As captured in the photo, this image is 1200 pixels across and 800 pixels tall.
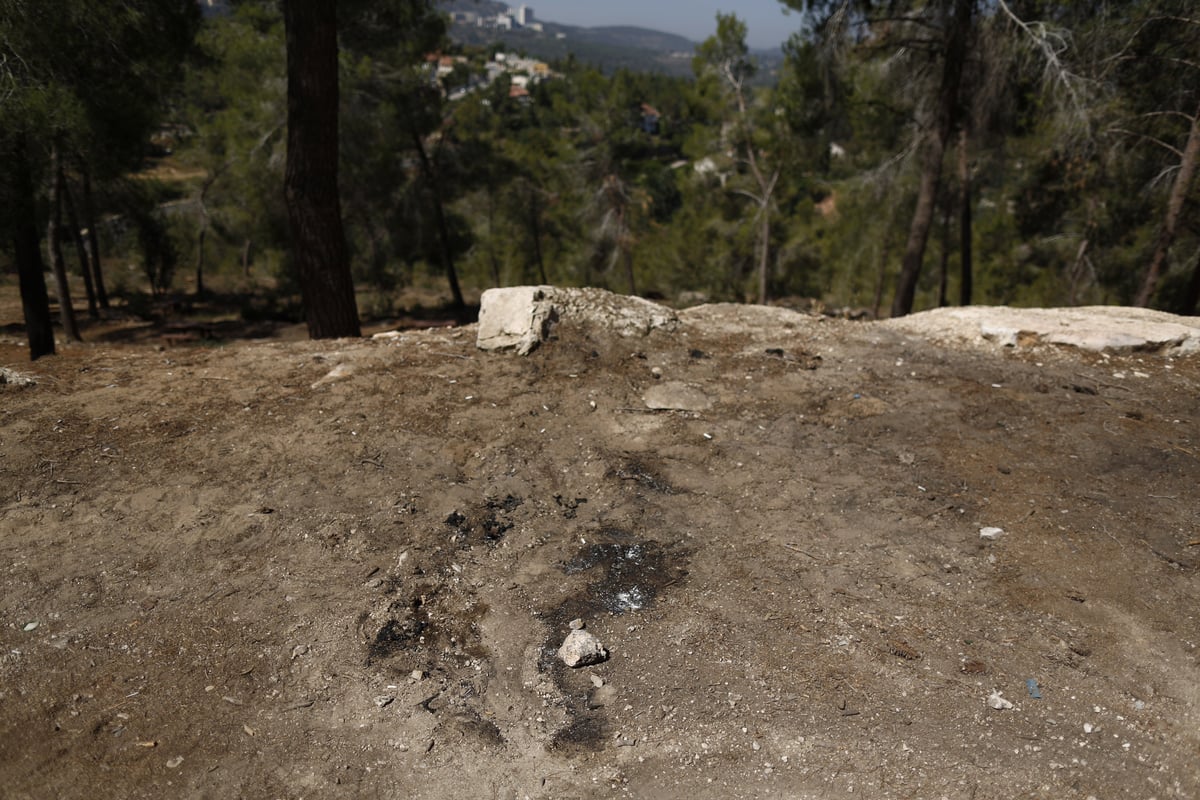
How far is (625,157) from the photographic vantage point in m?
19.6

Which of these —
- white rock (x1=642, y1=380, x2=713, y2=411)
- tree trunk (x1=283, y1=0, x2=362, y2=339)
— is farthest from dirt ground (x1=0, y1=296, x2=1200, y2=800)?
tree trunk (x1=283, y1=0, x2=362, y2=339)

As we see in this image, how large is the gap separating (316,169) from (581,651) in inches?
234

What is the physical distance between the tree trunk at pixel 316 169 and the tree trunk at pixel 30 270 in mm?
2964

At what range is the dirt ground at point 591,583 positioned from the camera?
9.11ft

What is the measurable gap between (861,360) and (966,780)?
4386 mm

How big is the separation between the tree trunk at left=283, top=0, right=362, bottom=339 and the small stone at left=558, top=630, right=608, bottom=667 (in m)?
5.43

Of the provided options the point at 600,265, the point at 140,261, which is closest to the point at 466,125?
the point at 600,265

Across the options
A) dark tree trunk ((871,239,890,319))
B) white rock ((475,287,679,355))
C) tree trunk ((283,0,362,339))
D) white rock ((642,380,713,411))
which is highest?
tree trunk ((283,0,362,339))

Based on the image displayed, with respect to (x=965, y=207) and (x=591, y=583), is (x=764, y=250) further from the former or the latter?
(x=591, y=583)

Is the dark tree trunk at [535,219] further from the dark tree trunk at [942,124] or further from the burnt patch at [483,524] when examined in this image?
the burnt patch at [483,524]


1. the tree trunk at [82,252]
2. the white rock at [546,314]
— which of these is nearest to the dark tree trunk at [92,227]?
the tree trunk at [82,252]

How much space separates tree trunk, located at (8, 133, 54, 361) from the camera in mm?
7492

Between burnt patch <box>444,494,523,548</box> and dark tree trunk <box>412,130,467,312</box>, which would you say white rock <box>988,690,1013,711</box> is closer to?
burnt patch <box>444,494,523,548</box>

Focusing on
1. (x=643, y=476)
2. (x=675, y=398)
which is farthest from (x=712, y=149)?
(x=643, y=476)
